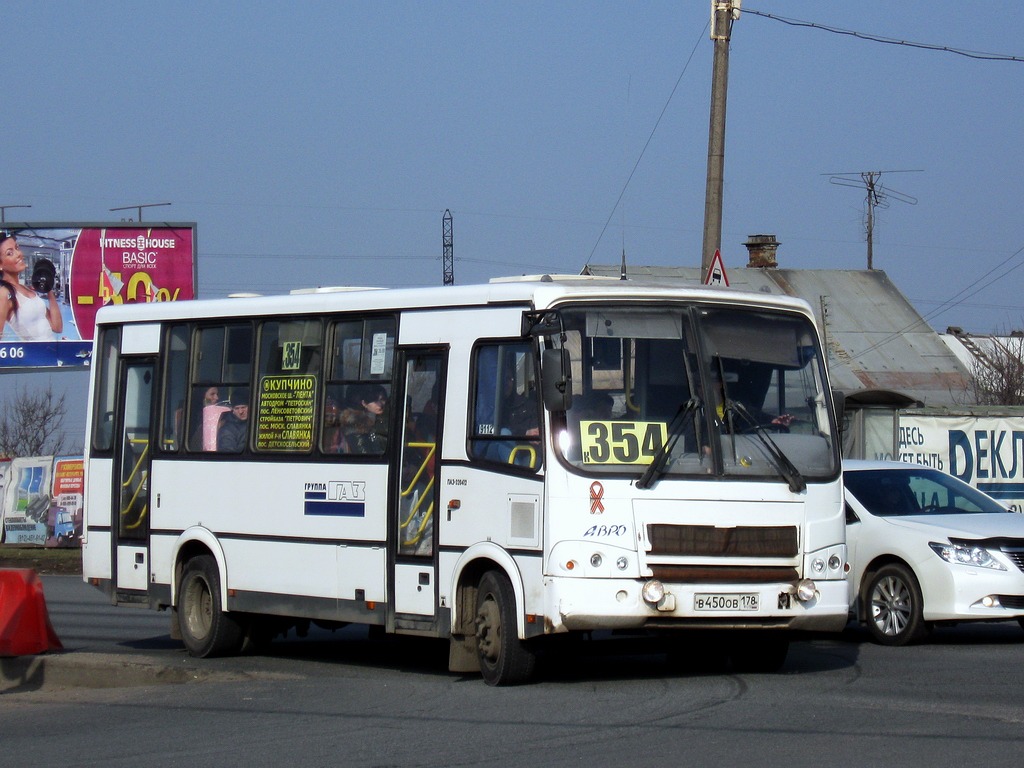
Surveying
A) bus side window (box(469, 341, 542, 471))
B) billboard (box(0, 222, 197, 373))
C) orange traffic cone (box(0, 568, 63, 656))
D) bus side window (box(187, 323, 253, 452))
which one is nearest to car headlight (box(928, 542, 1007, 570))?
bus side window (box(469, 341, 542, 471))

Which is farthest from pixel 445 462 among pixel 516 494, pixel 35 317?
pixel 35 317

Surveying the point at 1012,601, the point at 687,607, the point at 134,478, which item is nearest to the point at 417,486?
the point at 687,607

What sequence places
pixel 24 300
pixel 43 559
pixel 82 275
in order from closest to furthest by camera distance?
pixel 43 559 → pixel 24 300 → pixel 82 275

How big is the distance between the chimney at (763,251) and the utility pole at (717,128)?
28.4 metres

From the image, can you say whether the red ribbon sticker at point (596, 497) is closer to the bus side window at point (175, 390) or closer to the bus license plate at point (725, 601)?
the bus license plate at point (725, 601)

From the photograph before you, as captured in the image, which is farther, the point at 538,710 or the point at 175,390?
the point at 175,390

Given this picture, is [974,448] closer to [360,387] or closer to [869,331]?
[360,387]

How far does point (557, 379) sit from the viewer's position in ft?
31.7

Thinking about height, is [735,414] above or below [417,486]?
above

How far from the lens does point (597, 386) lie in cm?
1005

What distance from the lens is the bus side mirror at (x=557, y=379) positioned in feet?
31.7

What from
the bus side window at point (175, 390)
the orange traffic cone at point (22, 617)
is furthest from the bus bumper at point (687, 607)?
the orange traffic cone at point (22, 617)

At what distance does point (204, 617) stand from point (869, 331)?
32816 mm

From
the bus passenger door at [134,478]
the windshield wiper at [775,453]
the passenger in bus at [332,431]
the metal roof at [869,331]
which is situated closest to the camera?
the windshield wiper at [775,453]
